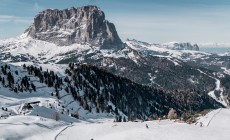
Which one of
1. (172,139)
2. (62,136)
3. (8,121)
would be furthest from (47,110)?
(172,139)

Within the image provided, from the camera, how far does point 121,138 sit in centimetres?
10419

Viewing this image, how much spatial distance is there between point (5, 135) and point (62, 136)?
17228mm

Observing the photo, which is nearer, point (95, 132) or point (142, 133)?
point (142, 133)

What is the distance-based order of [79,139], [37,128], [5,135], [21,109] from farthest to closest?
[21,109] < [37,128] < [79,139] < [5,135]

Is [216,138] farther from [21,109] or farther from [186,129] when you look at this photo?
[21,109]

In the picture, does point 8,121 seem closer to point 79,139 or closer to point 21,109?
point 79,139

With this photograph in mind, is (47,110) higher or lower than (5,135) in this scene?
lower

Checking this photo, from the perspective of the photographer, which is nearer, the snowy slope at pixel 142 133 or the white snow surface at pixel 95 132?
the white snow surface at pixel 95 132

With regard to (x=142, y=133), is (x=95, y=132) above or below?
below

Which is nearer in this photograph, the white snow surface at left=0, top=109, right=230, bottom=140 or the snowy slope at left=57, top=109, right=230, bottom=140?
the white snow surface at left=0, top=109, right=230, bottom=140

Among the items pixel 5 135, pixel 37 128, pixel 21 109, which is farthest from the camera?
pixel 21 109

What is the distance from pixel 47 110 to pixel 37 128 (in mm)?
82971

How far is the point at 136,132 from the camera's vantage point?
370ft

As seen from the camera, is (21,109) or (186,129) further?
(21,109)
